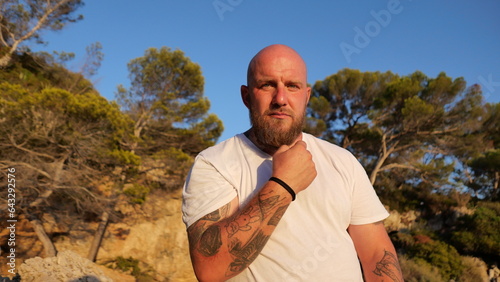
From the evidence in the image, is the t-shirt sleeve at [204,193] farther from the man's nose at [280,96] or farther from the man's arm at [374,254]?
the man's arm at [374,254]

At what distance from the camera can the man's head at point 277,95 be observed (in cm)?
117

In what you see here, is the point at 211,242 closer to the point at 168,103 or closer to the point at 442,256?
the point at 442,256

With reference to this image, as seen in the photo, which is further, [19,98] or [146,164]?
[146,164]

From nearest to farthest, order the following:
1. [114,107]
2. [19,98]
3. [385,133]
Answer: [19,98], [114,107], [385,133]

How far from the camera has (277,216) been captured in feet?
3.11

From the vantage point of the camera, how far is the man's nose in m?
1.16

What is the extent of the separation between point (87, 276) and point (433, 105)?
52.4 feet

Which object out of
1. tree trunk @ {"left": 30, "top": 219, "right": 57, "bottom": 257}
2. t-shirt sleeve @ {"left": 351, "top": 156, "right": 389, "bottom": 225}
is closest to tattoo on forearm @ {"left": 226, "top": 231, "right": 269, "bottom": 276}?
t-shirt sleeve @ {"left": 351, "top": 156, "right": 389, "bottom": 225}

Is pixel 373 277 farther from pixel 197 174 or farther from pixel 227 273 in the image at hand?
pixel 197 174

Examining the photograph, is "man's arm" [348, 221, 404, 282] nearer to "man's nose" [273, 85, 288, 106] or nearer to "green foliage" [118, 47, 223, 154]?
"man's nose" [273, 85, 288, 106]

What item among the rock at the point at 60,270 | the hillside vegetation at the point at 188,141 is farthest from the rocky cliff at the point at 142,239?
the rock at the point at 60,270

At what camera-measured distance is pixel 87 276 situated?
6.19 m

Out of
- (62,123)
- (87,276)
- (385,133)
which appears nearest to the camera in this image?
(87,276)

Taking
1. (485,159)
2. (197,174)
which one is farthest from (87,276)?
(485,159)
